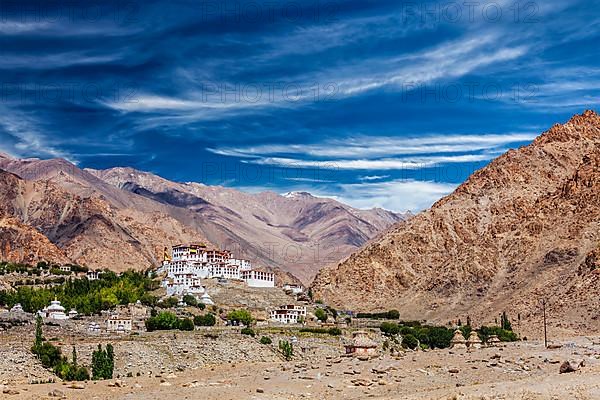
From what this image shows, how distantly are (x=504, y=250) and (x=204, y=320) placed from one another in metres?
67.8

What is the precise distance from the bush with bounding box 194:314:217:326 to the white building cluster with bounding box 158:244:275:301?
19.2 meters

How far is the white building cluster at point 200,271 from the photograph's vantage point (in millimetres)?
109812

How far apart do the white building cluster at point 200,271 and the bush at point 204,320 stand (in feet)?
63.0

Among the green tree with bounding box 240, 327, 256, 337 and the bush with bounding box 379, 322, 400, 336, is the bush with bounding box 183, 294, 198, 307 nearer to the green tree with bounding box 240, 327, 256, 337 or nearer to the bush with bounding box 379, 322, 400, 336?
the green tree with bounding box 240, 327, 256, 337

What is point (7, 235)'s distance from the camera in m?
181

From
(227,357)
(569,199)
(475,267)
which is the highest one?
(569,199)

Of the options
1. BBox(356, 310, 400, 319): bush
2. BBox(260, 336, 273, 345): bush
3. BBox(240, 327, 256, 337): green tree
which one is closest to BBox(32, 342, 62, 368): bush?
BBox(260, 336, 273, 345): bush

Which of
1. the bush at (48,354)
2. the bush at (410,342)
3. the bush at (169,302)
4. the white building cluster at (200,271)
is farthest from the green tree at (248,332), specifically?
the white building cluster at (200,271)

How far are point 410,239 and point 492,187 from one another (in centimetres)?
2090

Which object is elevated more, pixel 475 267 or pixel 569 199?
pixel 569 199

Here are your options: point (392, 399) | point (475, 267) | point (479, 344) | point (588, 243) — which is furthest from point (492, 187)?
point (392, 399)

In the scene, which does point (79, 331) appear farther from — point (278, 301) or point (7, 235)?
point (7, 235)

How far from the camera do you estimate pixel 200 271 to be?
119m

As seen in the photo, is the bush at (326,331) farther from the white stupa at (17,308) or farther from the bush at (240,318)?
the white stupa at (17,308)
